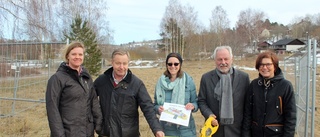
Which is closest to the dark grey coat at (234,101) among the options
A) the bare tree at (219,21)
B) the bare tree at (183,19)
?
the bare tree at (183,19)

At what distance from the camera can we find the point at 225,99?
2.98 m

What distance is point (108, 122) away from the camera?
3.01 m

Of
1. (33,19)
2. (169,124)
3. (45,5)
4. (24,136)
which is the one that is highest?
(45,5)

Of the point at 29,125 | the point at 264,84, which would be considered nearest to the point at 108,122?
the point at 264,84

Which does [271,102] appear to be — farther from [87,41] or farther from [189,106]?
[87,41]

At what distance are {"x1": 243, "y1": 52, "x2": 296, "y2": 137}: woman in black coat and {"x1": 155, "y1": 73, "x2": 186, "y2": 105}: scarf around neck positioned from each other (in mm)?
741

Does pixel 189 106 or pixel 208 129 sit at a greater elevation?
pixel 189 106

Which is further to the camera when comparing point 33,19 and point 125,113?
point 33,19

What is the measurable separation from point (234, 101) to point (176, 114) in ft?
2.16

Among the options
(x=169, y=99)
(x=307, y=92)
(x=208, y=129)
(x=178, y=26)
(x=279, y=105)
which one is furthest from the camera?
(x=178, y=26)

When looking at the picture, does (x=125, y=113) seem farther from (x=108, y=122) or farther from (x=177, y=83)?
(x=177, y=83)

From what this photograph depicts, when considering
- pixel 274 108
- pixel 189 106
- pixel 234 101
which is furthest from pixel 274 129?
pixel 189 106

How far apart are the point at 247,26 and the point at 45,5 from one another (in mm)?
42100

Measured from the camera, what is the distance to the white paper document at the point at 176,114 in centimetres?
304
